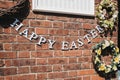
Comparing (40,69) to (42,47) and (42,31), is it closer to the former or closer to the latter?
(42,47)

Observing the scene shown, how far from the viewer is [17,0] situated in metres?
2.91

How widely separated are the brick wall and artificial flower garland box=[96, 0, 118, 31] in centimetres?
8

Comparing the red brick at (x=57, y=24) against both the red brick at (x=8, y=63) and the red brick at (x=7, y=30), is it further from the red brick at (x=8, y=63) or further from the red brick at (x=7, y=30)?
the red brick at (x=8, y=63)

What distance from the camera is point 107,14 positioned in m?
3.62

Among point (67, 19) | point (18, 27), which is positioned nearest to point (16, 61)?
point (18, 27)

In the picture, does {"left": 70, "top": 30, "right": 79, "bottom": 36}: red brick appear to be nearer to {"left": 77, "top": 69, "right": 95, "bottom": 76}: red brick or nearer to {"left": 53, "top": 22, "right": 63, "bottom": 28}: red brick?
{"left": 53, "top": 22, "right": 63, "bottom": 28}: red brick

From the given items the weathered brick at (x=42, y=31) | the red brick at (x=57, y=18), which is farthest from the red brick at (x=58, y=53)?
the red brick at (x=57, y=18)

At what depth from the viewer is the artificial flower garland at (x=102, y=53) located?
3.49m

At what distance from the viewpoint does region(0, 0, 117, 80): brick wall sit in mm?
2852

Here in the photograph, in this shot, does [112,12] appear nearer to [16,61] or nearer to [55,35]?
[55,35]

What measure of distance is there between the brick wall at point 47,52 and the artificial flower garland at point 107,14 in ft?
0.27

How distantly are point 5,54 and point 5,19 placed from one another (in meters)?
0.35

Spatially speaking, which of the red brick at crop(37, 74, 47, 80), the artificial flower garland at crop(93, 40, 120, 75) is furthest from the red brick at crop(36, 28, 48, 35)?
the artificial flower garland at crop(93, 40, 120, 75)

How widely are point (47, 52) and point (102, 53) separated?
84cm
